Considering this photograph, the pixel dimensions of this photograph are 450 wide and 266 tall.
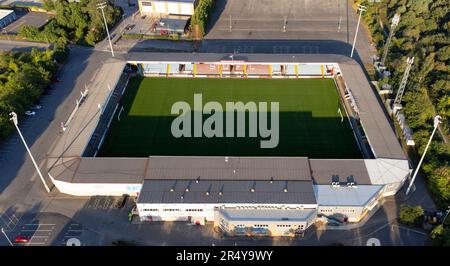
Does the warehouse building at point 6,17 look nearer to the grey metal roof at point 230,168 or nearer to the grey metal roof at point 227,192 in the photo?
the grey metal roof at point 230,168

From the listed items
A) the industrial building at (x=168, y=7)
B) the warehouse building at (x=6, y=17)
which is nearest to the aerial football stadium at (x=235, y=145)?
the industrial building at (x=168, y=7)

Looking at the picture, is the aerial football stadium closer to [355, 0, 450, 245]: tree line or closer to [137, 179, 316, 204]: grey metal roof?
[137, 179, 316, 204]: grey metal roof

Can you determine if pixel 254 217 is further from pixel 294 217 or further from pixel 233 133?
pixel 233 133

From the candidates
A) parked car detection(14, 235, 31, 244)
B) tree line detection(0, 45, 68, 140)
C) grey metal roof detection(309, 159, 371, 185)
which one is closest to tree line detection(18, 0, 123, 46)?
tree line detection(0, 45, 68, 140)

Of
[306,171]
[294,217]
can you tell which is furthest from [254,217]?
[306,171]

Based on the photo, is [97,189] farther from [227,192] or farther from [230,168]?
[230,168]

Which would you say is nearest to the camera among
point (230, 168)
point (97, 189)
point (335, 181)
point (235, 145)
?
point (335, 181)

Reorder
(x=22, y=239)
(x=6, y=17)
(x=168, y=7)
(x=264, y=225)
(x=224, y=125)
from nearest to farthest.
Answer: (x=264, y=225)
(x=22, y=239)
(x=224, y=125)
(x=6, y=17)
(x=168, y=7)

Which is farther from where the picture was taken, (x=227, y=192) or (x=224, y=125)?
(x=224, y=125)

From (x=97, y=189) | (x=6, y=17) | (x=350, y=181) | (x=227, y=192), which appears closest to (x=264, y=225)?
(x=227, y=192)
